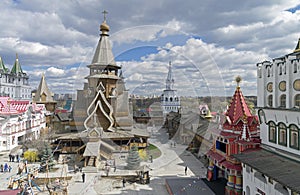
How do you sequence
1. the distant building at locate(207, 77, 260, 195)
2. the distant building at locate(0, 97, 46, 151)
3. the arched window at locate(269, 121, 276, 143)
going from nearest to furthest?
the arched window at locate(269, 121, 276, 143) → the distant building at locate(207, 77, 260, 195) → the distant building at locate(0, 97, 46, 151)

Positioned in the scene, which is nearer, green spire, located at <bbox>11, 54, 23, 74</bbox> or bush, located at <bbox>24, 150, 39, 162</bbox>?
bush, located at <bbox>24, 150, 39, 162</bbox>

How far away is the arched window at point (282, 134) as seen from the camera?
34.5 feet

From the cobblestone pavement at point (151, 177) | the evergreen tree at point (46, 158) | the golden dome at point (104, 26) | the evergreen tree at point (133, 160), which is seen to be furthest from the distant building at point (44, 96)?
the evergreen tree at point (133, 160)

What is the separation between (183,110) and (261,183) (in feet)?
70.8

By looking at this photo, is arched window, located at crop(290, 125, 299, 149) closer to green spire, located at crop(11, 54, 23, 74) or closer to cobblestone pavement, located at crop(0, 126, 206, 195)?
cobblestone pavement, located at crop(0, 126, 206, 195)

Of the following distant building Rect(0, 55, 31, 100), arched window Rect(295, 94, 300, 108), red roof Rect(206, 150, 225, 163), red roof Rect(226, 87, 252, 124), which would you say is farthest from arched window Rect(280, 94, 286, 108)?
distant building Rect(0, 55, 31, 100)

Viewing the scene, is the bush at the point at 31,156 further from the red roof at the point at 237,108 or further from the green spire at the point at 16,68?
the green spire at the point at 16,68

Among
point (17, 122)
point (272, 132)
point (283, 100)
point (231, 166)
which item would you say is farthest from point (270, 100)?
point (17, 122)

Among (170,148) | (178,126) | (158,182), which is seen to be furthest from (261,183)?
(178,126)

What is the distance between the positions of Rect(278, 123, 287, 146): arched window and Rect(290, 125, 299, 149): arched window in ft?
1.58

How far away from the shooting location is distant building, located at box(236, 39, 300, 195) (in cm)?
924

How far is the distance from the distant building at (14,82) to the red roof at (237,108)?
5574cm

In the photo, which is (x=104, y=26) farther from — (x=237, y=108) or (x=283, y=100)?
(x=283, y=100)

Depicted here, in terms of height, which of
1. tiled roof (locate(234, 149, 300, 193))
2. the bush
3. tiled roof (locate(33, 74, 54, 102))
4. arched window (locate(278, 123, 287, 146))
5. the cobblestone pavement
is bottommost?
the cobblestone pavement
